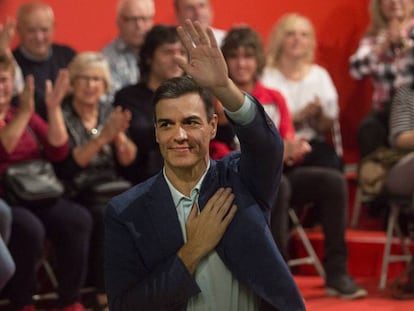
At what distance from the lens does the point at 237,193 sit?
8.25 ft

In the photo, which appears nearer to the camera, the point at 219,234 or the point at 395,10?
the point at 219,234

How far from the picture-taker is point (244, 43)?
4957 millimetres

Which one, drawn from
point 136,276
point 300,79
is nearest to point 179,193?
point 136,276

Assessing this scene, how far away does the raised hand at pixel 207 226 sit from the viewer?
8.02 feet

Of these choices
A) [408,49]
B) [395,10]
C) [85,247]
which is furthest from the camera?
[395,10]

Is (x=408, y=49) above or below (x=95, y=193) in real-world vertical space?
above

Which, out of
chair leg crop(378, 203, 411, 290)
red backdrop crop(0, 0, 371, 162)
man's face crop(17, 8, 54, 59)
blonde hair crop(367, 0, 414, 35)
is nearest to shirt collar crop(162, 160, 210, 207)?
chair leg crop(378, 203, 411, 290)

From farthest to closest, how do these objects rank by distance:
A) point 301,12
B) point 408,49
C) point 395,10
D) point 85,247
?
point 301,12 → point 395,10 → point 408,49 → point 85,247

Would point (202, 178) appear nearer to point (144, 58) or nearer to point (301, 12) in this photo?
point (144, 58)

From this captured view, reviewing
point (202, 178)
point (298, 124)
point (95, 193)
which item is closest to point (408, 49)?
point (298, 124)

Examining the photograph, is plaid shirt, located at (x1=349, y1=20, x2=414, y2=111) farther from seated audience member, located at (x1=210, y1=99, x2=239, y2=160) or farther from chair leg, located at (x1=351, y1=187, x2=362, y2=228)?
seated audience member, located at (x1=210, y1=99, x2=239, y2=160)

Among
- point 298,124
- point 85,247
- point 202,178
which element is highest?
point 202,178

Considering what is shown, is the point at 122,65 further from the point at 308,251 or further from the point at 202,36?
the point at 202,36

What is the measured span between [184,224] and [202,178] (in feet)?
0.39
